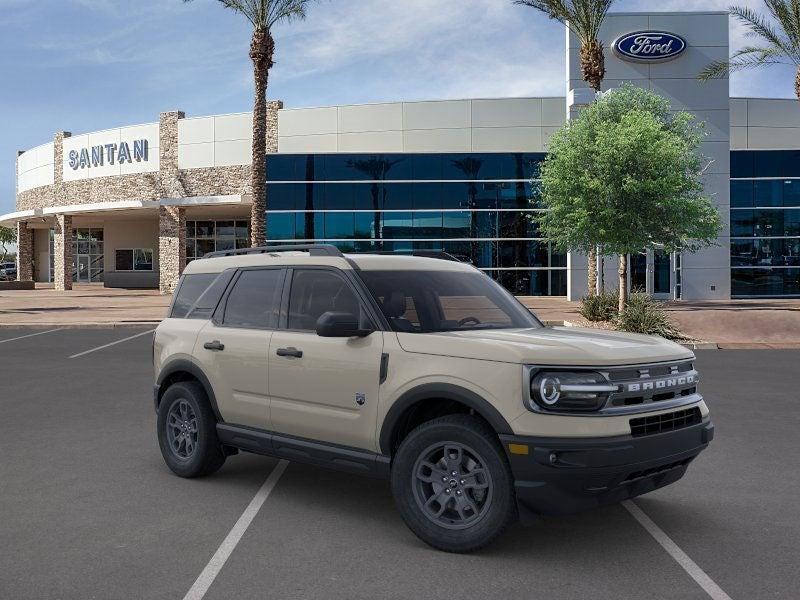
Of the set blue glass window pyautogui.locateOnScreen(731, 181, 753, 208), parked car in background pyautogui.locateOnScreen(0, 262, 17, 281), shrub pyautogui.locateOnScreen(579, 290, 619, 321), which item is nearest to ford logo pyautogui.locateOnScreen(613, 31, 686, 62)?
blue glass window pyautogui.locateOnScreen(731, 181, 753, 208)

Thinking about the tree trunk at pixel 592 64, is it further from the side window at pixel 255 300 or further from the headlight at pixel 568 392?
the headlight at pixel 568 392

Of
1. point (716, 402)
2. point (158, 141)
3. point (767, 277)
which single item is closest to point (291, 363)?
point (716, 402)

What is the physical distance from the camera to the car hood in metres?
4.50

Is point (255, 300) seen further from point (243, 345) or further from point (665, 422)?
Answer: point (665, 422)

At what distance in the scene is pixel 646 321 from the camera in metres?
19.0

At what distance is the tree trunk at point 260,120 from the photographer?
28328mm

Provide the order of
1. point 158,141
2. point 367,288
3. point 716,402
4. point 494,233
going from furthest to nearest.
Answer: point 158,141 < point 494,233 < point 716,402 < point 367,288

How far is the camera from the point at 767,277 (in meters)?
37.1

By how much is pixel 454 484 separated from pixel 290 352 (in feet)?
5.23

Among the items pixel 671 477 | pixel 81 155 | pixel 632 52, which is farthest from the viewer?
pixel 81 155

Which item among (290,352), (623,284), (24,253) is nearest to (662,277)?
(623,284)

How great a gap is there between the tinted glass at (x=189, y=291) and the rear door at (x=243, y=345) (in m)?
0.42

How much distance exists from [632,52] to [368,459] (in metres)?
33.8

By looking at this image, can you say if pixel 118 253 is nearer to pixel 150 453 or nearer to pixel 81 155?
pixel 81 155
